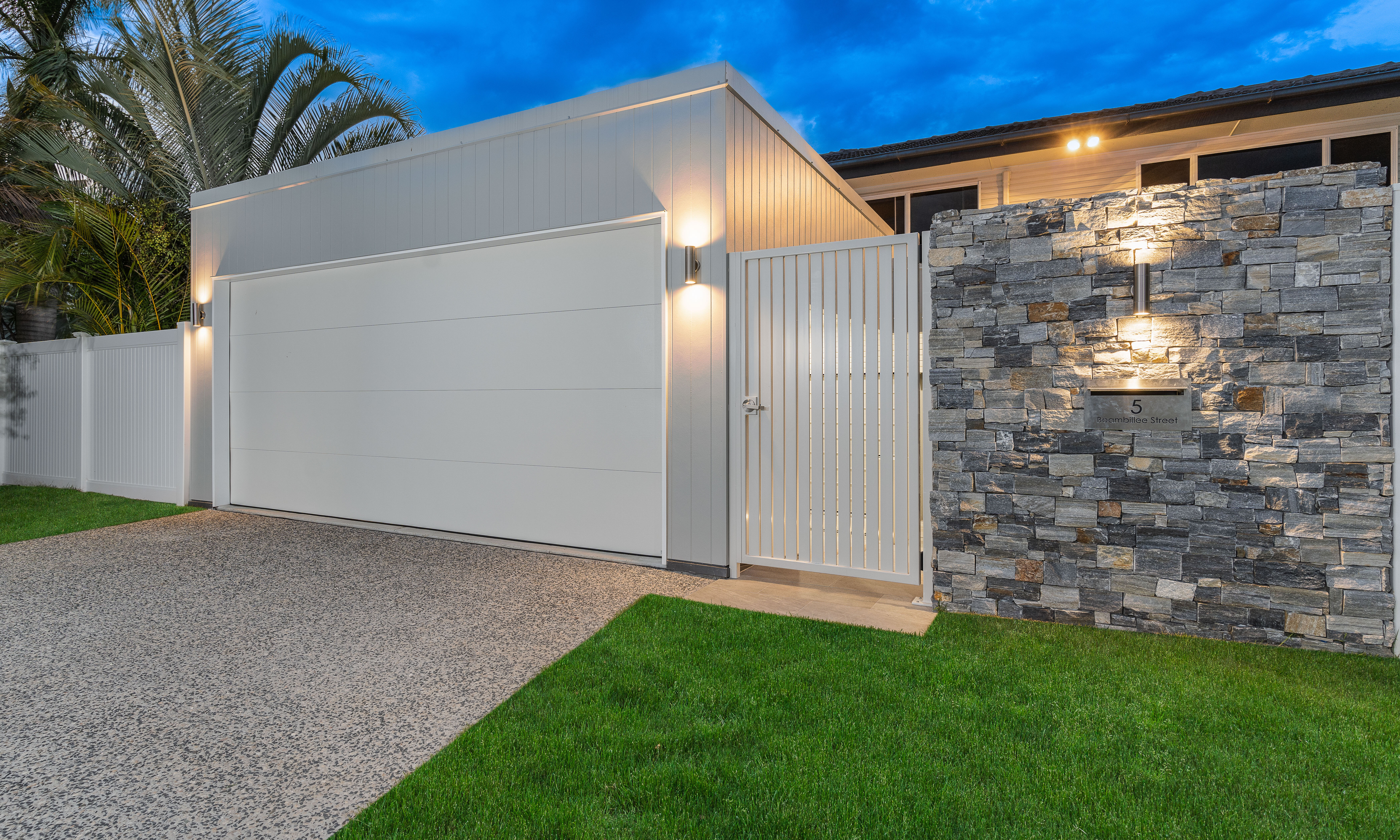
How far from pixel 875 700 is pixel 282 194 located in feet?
23.1

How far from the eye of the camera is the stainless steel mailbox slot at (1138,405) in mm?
3197

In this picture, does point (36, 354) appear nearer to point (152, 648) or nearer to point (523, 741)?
point (152, 648)

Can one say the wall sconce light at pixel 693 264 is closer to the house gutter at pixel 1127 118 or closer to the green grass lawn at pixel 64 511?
the house gutter at pixel 1127 118

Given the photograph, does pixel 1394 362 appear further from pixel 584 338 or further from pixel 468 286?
pixel 468 286

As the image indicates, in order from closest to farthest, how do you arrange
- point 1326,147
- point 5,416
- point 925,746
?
point 925,746 → point 1326,147 → point 5,416

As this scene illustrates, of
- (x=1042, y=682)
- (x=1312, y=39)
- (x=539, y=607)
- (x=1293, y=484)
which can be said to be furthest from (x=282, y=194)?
(x=1312, y=39)

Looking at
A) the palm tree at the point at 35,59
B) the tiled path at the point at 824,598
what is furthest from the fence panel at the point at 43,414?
the tiled path at the point at 824,598

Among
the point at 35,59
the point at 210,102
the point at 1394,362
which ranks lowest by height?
the point at 1394,362

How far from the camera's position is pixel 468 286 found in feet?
18.4

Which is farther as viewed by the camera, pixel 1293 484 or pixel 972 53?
pixel 972 53

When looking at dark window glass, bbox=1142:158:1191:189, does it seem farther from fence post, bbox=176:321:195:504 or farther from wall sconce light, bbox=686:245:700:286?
fence post, bbox=176:321:195:504

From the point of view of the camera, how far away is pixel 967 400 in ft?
11.9

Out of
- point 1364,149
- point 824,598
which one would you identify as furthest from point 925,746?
point 1364,149

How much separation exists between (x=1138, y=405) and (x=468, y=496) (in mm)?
4797
